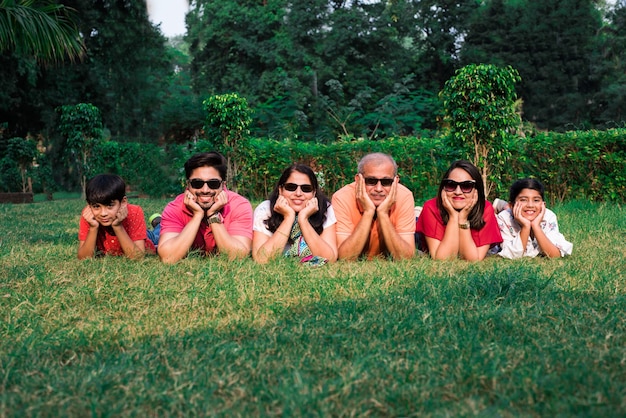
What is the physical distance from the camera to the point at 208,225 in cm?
616

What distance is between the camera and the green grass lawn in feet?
8.63

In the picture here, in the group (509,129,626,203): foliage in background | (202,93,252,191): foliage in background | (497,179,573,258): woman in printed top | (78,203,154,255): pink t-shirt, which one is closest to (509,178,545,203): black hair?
(497,179,573,258): woman in printed top

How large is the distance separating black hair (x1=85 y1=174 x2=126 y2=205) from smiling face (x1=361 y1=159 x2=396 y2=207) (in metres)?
2.33

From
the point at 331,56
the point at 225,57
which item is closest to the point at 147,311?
the point at 331,56

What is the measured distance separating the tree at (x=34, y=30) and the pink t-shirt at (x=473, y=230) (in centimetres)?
924

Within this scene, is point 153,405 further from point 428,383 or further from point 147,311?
point 147,311

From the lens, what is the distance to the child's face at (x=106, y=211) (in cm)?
571

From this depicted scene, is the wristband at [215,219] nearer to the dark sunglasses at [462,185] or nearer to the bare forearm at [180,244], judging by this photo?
the bare forearm at [180,244]

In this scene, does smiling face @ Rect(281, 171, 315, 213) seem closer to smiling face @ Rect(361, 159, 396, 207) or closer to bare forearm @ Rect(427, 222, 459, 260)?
smiling face @ Rect(361, 159, 396, 207)

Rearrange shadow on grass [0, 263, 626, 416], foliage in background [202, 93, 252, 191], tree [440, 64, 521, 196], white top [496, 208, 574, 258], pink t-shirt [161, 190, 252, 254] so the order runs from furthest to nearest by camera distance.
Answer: foliage in background [202, 93, 252, 191], tree [440, 64, 521, 196], white top [496, 208, 574, 258], pink t-shirt [161, 190, 252, 254], shadow on grass [0, 263, 626, 416]

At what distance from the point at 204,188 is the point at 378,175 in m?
1.65

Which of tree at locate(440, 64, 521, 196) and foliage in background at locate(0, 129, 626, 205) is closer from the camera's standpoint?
tree at locate(440, 64, 521, 196)

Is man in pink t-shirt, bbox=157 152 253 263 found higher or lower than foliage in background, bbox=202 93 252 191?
lower

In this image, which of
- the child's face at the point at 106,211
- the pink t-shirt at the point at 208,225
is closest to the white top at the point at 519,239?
the pink t-shirt at the point at 208,225
